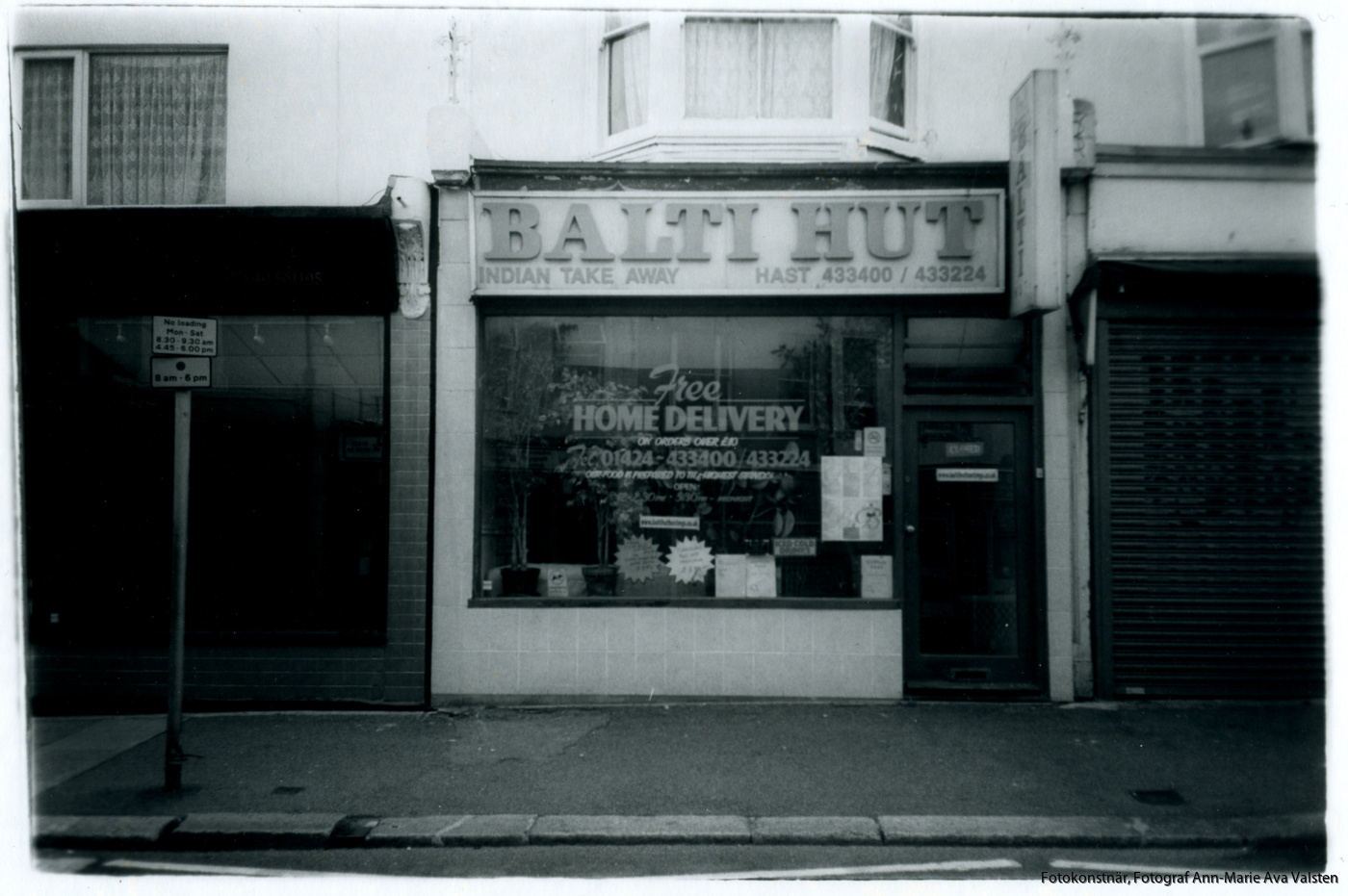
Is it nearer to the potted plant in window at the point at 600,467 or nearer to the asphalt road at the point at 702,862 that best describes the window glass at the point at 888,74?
the potted plant in window at the point at 600,467

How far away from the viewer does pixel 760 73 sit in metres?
7.90

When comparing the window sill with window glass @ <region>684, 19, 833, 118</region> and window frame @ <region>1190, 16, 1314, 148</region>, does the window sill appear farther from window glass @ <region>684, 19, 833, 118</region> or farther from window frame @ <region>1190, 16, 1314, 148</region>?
window frame @ <region>1190, 16, 1314, 148</region>

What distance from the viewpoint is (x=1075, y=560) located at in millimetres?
7500

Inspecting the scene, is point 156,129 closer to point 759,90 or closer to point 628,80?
point 628,80

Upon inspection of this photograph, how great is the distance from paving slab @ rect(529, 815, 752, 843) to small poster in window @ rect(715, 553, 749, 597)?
9.05 feet

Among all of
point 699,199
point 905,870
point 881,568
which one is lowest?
point 905,870

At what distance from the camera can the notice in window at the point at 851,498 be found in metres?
7.71

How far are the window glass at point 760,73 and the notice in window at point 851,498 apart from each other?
315cm

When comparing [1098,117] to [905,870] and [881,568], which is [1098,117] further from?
[905,870]

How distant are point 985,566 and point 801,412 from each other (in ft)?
6.92

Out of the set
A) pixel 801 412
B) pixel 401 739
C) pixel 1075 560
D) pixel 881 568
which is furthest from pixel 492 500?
pixel 1075 560

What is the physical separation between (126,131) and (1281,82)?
1005 centimetres

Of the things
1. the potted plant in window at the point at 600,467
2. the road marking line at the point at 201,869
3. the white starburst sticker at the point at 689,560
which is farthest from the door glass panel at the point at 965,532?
the road marking line at the point at 201,869

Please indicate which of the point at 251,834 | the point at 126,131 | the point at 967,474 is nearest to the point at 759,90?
the point at 967,474
